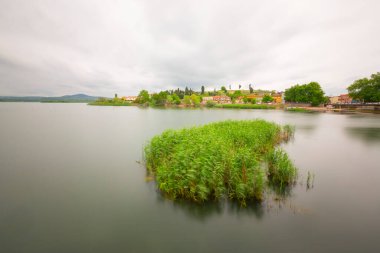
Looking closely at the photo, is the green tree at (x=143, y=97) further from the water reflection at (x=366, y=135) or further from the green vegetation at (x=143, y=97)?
the water reflection at (x=366, y=135)

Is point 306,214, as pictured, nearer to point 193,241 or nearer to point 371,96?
point 193,241

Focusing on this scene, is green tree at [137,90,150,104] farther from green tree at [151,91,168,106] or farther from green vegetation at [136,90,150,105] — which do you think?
green tree at [151,91,168,106]

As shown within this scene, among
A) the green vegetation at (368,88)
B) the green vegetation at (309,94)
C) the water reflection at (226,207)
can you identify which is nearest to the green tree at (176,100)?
the green vegetation at (309,94)

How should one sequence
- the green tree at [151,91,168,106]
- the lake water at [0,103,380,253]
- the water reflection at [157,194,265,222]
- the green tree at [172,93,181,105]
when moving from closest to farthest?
the lake water at [0,103,380,253] → the water reflection at [157,194,265,222] → the green tree at [172,93,181,105] → the green tree at [151,91,168,106]

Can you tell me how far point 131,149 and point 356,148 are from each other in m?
29.0

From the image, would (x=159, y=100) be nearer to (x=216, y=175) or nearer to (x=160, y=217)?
(x=216, y=175)

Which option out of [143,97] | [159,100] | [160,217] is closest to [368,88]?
[160,217]

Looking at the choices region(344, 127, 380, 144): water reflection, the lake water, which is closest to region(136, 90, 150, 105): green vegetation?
region(344, 127, 380, 144): water reflection

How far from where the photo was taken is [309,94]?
120m

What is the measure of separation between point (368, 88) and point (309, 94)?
27.3 m

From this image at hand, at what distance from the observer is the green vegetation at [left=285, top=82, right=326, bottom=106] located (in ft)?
383

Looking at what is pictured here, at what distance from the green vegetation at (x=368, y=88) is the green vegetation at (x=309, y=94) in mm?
15695

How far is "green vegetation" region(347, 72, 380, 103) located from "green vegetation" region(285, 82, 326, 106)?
51.5 ft

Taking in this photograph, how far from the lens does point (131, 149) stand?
24.0 m
